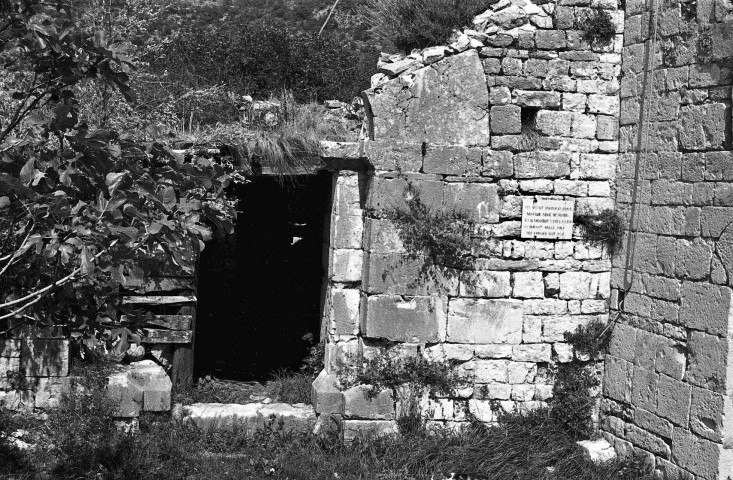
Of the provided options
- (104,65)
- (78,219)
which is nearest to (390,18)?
(104,65)

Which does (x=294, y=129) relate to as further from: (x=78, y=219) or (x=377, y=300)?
(x=78, y=219)

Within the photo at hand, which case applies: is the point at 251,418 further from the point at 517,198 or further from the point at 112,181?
the point at 112,181

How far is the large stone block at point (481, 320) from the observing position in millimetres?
6516

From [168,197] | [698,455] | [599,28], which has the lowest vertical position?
[698,455]

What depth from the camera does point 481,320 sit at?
6.53 meters

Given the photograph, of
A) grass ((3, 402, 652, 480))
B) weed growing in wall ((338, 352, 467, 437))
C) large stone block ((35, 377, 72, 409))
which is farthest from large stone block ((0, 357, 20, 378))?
weed growing in wall ((338, 352, 467, 437))

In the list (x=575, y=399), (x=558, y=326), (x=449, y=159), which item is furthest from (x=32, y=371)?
(x=575, y=399)

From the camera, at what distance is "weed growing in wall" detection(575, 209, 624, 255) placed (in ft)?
21.6

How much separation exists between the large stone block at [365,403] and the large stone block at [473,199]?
5.40 ft

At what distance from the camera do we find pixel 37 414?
6438mm

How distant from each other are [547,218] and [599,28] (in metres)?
1.65

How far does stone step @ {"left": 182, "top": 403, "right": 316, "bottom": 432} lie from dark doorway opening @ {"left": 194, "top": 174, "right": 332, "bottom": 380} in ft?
9.15

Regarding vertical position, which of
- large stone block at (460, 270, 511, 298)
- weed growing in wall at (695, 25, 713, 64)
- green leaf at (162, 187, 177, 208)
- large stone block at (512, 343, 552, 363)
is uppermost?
weed growing in wall at (695, 25, 713, 64)

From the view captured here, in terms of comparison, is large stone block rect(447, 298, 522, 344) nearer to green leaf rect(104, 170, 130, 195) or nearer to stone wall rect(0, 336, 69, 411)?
stone wall rect(0, 336, 69, 411)
